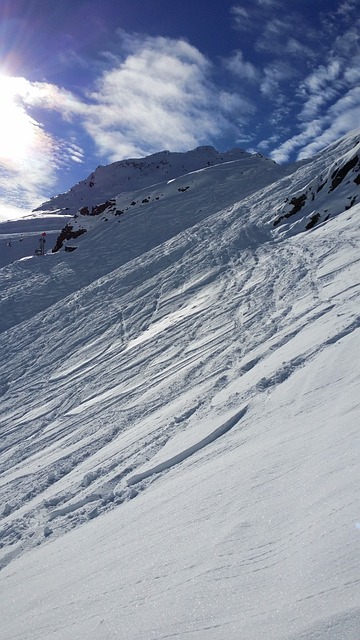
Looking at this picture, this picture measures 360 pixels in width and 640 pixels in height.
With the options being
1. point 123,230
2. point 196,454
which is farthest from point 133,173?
point 196,454

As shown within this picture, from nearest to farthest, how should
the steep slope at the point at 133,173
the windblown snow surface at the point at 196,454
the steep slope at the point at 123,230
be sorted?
1. the windblown snow surface at the point at 196,454
2. the steep slope at the point at 123,230
3. the steep slope at the point at 133,173

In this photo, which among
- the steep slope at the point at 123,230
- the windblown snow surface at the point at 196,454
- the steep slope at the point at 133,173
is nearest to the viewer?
the windblown snow surface at the point at 196,454

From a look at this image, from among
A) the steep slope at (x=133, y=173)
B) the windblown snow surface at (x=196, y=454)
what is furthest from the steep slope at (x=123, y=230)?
the steep slope at (x=133, y=173)

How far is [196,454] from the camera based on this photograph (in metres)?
6.49

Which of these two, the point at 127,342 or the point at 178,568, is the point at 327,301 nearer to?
the point at 127,342

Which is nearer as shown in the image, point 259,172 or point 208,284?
point 208,284

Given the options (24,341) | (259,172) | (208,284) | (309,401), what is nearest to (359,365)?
(309,401)

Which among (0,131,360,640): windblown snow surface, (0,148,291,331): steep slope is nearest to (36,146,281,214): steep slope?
(0,148,291,331): steep slope

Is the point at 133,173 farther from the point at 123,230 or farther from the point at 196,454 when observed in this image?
the point at 196,454

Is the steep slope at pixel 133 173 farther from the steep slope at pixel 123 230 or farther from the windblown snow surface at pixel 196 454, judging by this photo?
the windblown snow surface at pixel 196 454

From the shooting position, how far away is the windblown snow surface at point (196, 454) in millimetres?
3580

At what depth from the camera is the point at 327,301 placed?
10.4 metres

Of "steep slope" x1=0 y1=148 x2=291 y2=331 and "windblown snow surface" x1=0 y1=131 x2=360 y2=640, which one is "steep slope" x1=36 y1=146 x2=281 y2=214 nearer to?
"steep slope" x1=0 y1=148 x2=291 y2=331

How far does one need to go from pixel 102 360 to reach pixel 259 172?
30549 mm
